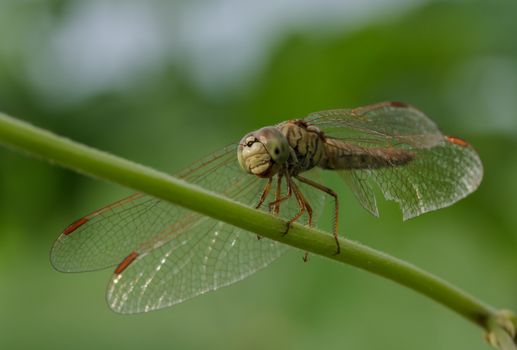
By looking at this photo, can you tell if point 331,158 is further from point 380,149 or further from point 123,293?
point 123,293

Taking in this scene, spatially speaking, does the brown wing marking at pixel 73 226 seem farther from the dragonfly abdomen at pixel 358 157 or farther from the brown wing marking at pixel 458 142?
the brown wing marking at pixel 458 142

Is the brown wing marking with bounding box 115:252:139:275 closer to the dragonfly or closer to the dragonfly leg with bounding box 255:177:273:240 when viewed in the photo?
the dragonfly

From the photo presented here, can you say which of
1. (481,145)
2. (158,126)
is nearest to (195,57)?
(158,126)

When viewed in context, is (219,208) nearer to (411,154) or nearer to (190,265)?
(190,265)

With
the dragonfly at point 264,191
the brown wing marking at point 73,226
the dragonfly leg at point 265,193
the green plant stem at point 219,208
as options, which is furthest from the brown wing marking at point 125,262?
the green plant stem at point 219,208

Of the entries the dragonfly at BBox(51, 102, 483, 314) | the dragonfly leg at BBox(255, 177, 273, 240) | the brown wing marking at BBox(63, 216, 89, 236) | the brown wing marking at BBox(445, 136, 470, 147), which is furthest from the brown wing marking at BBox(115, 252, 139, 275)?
the brown wing marking at BBox(445, 136, 470, 147)
